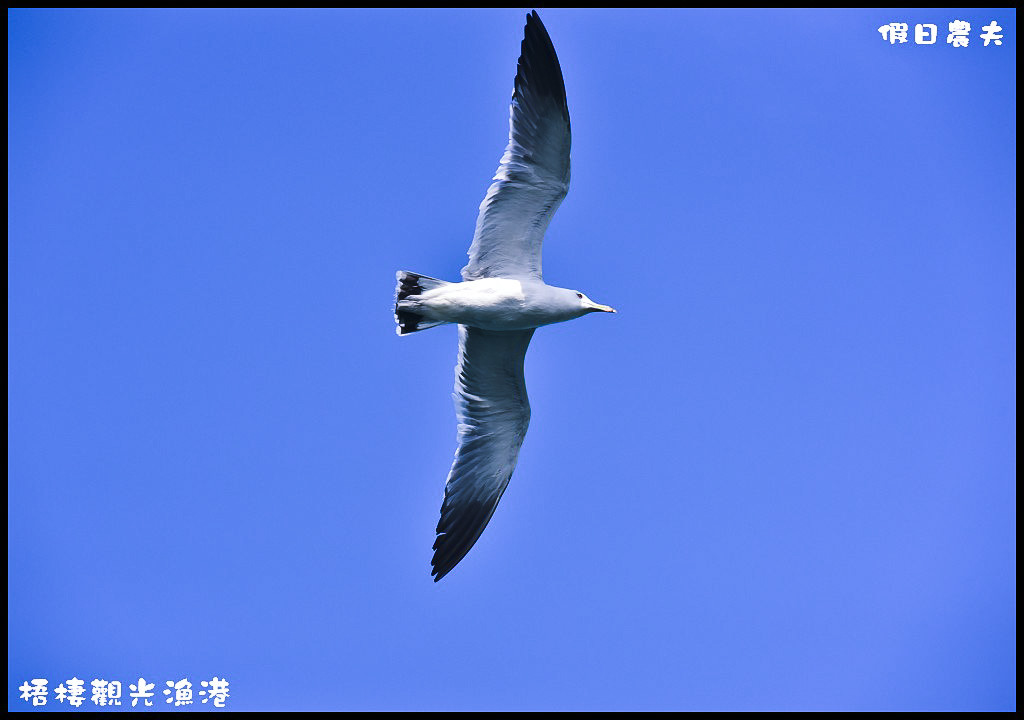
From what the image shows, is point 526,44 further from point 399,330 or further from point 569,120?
point 399,330

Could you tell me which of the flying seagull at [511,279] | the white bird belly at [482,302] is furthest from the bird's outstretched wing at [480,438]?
the white bird belly at [482,302]

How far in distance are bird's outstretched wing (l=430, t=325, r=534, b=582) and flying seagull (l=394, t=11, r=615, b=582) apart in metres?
0.01

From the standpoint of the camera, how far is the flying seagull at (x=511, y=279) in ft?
34.6

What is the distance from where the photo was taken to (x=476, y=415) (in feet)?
38.6

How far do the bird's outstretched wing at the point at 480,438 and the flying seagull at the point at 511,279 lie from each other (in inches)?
0.5

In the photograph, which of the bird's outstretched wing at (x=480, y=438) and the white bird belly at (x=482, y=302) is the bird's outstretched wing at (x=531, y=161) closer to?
the white bird belly at (x=482, y=302)

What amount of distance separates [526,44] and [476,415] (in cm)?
329

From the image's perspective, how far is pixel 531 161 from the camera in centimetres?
1055

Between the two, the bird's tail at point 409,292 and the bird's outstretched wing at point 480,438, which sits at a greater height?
the bird's tail at point 409,292

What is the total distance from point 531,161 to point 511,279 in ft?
3.25

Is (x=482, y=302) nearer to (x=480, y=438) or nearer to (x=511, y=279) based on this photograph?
(x=511, y=279)

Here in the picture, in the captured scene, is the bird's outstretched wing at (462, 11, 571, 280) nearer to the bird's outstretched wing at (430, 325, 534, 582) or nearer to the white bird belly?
the white bird belly

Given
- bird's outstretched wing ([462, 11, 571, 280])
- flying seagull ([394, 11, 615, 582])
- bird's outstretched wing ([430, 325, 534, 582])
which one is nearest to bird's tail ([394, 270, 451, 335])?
flying seagull ([394, 11, 615, 582])

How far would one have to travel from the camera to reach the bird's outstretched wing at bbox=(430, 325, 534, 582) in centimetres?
1153
